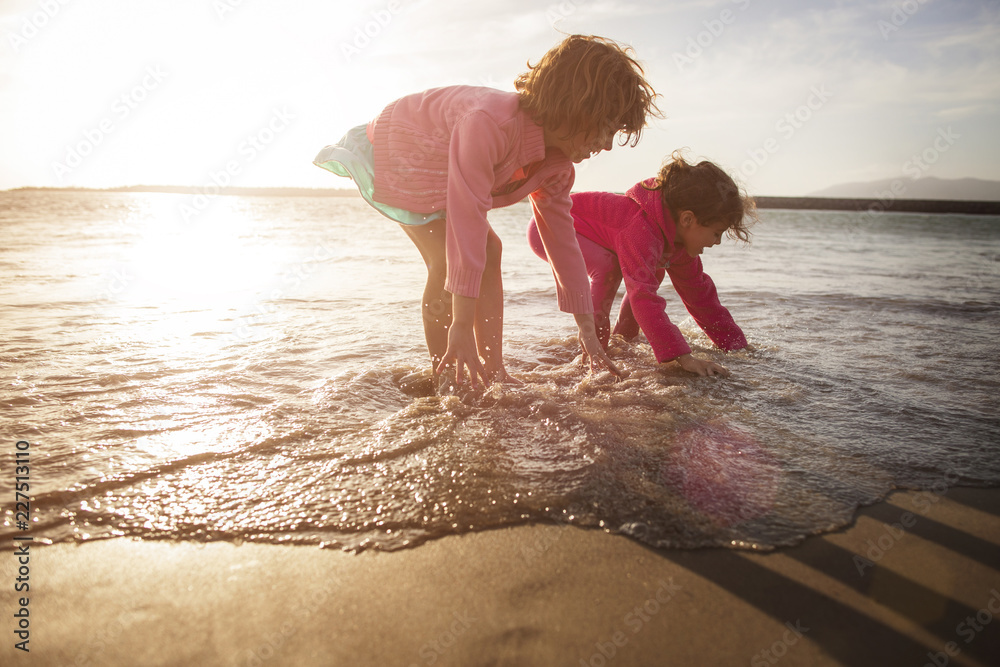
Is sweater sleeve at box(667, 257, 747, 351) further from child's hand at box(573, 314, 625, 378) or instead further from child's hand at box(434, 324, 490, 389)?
child's hand at box(434, 324, 490, 389)

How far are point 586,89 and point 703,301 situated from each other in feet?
6.89

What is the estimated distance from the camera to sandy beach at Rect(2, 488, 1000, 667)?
1184 mm

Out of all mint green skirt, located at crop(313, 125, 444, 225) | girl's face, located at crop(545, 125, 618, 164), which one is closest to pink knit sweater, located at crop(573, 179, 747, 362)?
girl's face, located at crop(545, 125, 618, 164)

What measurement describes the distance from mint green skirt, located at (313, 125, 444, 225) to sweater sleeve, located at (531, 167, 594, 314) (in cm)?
52

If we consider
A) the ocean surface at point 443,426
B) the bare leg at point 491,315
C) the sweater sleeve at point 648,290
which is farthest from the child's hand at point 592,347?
the sweater sleeve at point 648,290

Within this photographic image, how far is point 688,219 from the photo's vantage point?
342cm

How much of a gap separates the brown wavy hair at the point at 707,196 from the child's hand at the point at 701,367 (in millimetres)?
727

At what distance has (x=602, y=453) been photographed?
2047 mm

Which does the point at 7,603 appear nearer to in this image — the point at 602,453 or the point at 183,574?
the point at 183,574

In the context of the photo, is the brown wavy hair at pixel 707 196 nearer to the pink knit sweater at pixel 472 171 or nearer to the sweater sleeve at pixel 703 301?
the sweater sleeve at pixel 703 301

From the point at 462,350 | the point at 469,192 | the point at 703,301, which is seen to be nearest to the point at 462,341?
the point at 462,350

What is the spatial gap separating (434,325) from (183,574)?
1.60m

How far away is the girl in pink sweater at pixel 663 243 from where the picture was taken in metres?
3.24

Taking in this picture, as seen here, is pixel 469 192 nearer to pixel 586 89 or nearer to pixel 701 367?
pixel 586 89
